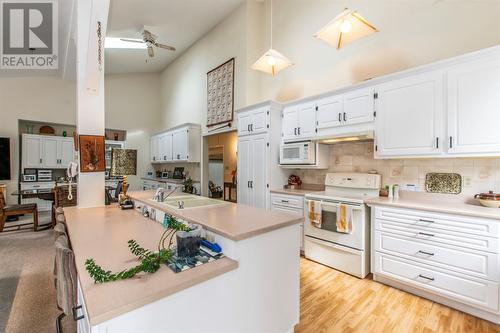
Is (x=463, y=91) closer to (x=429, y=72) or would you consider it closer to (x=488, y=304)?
(x=429, y=72)

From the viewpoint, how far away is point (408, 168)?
2828 mm

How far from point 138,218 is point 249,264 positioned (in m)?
1.43

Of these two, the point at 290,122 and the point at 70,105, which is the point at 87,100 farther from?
the point at 70,105

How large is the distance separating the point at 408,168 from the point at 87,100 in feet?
13.4

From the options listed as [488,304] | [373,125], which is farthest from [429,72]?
[488,304]

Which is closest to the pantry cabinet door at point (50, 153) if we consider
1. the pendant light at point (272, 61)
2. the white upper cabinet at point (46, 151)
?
the white upper cabinet at point (46, 151)

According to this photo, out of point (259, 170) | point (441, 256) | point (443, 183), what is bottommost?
point (441, 256)

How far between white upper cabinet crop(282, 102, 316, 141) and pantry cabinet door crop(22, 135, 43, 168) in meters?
6.60

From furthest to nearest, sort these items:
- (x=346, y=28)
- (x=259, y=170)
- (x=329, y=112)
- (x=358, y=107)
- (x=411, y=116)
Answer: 1. (x=259, y=170)
2. (x=329, y=112)
3. (x=358, y=107)
4. (x=411, y=116)
5. (x=346, y=28)

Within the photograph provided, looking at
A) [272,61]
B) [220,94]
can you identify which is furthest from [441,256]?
[220,94]

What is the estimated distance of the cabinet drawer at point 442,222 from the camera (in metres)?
1.94

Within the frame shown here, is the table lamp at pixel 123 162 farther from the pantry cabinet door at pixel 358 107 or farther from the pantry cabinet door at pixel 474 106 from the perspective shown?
the pantry cabinet door at pixel 474 106

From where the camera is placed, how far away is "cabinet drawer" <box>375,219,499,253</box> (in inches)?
76.5

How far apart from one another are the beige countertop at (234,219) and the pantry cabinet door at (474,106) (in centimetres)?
179
